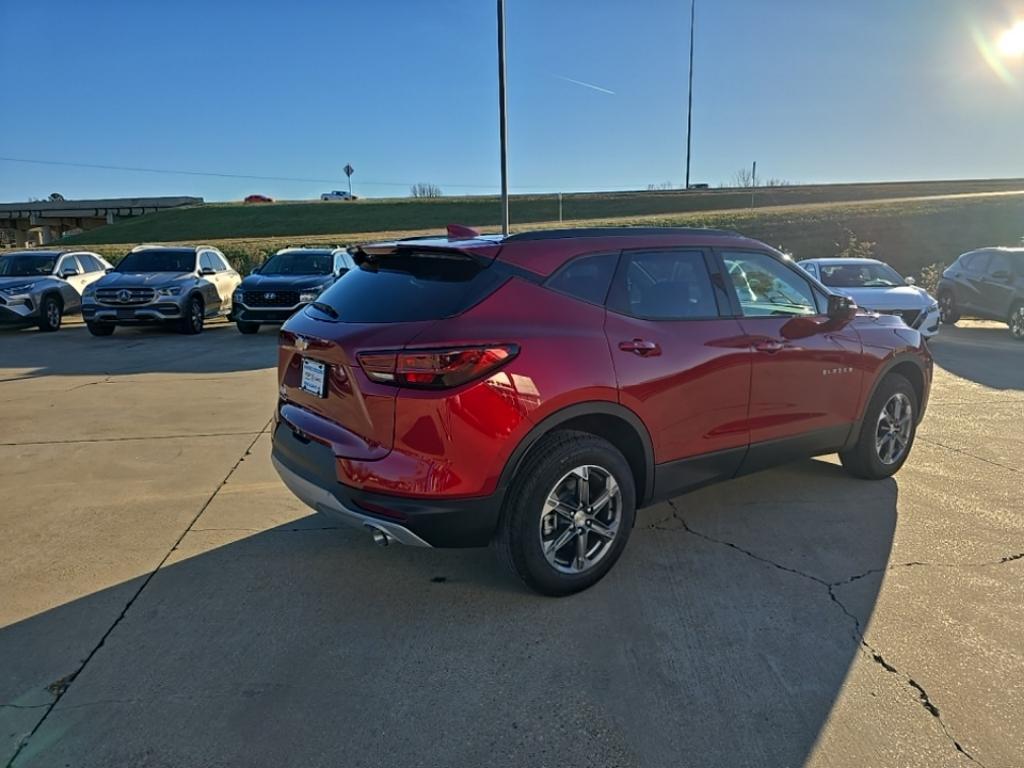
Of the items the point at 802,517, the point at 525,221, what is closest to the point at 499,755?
the point at 802,517

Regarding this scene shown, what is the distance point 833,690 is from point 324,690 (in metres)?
2.03

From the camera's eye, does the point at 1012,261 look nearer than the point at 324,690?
No

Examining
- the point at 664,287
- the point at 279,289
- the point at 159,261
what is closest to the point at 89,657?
the point at 664,287

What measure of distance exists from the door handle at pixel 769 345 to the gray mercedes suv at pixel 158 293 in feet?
41.0

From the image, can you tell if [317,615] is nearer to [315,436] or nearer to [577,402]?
[315,436]

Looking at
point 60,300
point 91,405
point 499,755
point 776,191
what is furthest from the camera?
point 776,191

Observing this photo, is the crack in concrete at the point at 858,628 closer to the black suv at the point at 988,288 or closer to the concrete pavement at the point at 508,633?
the concrete pavement at the point at 508,633

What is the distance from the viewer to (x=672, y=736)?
2.53m

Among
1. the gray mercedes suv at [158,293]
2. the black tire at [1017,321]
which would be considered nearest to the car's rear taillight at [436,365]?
the gray mercedes suv at [158,293]

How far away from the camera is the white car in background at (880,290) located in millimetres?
10992

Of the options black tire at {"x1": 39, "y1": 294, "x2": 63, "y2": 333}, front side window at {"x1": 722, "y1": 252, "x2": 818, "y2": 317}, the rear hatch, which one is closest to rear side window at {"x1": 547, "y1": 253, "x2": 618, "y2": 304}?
the rear hatch

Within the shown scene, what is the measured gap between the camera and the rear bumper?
9.93ft

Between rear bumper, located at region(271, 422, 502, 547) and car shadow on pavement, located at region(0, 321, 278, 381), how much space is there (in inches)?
287

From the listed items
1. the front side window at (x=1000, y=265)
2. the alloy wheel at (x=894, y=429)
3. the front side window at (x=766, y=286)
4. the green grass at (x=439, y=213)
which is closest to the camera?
the front side window at (x=766, y=286)
